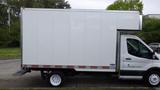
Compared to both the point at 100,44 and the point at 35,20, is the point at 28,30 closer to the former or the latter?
the point at 35,20

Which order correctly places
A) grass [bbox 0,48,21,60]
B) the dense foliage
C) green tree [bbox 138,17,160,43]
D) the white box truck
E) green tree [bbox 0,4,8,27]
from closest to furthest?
the white box truck, grass [bbox 0,48,21,60], green tree [bbox 138,17,160,43], the dense foliage, green tree [bbox 0,4,8,27]

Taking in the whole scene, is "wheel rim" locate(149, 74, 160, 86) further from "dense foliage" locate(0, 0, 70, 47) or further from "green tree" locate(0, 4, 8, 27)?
"green tree" locate(0, 4, 8, 27)

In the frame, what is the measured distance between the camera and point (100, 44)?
14.8m

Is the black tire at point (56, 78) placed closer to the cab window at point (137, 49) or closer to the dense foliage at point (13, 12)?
the cab window at point (137, 49)

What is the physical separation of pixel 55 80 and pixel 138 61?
131 inches

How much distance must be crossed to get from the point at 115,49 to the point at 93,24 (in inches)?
50.8

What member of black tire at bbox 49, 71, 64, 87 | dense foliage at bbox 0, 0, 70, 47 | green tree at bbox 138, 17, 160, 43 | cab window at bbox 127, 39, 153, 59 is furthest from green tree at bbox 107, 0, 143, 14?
black tire at bbox 49, 71, 64, 87

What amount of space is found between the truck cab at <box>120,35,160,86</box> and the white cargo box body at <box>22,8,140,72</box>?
443mm

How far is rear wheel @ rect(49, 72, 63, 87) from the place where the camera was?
14.9 m

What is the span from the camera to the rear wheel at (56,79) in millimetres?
14945

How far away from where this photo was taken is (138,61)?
14.9m

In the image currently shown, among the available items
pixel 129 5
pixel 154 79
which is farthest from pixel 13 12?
pixel 154 79

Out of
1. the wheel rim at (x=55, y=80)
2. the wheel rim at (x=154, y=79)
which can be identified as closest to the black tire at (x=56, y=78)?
the wheel rim at (x=55, y=80)

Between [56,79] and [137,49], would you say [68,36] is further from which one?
[137,49]
